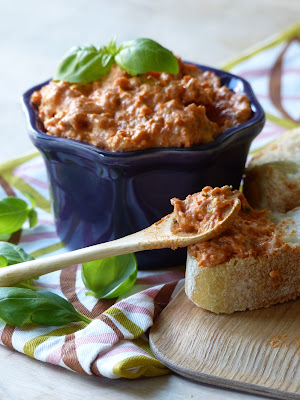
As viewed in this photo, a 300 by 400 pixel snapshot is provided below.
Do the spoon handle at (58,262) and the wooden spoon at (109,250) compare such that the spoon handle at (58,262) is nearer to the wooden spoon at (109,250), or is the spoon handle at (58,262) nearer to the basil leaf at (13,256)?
the wooden spoon at (109,250)

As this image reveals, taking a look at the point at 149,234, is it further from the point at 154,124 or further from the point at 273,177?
the point at 273,177

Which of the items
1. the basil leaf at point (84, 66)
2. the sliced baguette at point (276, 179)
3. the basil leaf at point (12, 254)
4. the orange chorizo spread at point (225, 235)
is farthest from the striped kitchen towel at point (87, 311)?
the basil leaf at point (84, 66)

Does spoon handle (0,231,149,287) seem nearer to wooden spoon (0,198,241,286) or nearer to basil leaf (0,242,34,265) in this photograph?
wooden spoon (0,198,241,286)

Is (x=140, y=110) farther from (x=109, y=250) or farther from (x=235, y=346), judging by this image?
(x=235, y=346)

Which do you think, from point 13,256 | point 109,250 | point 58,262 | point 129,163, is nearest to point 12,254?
point 13,256

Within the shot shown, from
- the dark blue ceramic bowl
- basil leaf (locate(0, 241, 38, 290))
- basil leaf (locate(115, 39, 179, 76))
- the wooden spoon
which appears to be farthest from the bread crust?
basil leaf (locate(115, 39, 179, 76))
